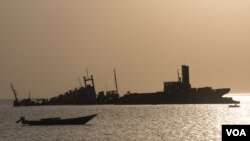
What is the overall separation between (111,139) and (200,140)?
14.0 metres

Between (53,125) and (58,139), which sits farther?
(53,125)

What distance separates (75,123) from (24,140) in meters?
30.0

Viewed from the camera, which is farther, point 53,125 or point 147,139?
point 53,125

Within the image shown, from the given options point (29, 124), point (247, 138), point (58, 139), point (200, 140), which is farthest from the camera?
point (29, 124)

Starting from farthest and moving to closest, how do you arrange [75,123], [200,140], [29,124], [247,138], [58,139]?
[29,124]
[75,123]
[58,139]
[200,140]
[247,138]

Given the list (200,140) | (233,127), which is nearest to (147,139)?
(200,140)

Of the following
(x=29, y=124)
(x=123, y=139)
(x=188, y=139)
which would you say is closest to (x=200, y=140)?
(x=188, y=139)

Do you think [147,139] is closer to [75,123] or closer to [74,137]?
[74,137]

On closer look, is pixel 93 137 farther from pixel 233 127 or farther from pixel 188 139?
pixel 233 127

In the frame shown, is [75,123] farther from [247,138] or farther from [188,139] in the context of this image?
[247,138]

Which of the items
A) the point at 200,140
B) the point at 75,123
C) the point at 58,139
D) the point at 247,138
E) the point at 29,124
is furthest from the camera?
the point at 29,124

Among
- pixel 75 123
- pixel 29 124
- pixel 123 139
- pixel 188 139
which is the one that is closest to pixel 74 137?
pixel 123 139

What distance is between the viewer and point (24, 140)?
96312mm

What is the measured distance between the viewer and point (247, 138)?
1141 cm
